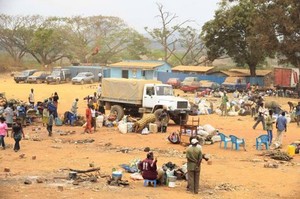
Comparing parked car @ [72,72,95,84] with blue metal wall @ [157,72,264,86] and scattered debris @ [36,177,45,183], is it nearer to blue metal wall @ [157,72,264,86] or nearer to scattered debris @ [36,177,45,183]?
blue metal wall @ [157,72,264,86]

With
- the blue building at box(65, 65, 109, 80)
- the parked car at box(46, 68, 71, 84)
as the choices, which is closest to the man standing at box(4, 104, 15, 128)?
the parked car at box(46, 68, 71, 84)

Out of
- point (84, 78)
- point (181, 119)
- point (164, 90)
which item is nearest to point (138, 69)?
point (84, 78)

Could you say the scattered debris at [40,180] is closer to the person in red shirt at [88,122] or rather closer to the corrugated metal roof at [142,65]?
the person in red shirt at [88,122]

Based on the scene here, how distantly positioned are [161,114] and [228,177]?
7.79 meters

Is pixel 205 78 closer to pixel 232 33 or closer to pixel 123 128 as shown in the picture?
pixel 232 33

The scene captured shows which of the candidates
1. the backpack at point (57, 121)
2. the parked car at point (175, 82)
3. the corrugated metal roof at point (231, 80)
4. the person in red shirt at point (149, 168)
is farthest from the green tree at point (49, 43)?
the person in red shirt at point (149, 168)

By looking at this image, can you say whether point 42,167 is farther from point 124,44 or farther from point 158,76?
point 124,44

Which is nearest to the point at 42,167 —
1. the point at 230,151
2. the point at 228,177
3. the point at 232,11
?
the point at 228,177

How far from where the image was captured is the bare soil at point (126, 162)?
1078 cm

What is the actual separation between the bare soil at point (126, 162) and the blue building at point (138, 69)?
2838 cm

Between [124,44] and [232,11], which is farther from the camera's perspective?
[124,44]

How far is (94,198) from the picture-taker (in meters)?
10.1

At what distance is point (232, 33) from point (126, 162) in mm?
35237

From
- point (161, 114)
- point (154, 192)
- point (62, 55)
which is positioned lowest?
point (154, 192)
